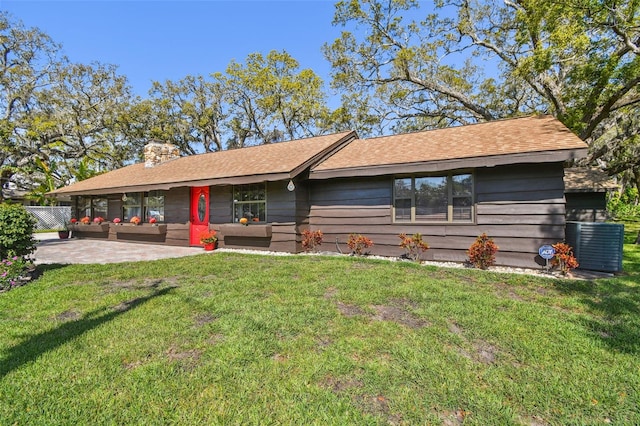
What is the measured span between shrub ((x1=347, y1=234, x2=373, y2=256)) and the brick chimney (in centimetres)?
1121

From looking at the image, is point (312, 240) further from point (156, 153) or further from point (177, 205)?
point (156, 153)

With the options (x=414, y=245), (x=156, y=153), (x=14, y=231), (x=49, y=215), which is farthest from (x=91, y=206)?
(x=414, y=245)

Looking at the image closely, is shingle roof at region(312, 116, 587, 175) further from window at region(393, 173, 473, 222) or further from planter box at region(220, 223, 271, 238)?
planter box at region(220, 223, 271, 238)

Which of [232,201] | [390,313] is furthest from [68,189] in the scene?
[390,313]

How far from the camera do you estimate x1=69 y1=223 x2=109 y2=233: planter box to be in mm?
12883

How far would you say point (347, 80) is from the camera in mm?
17766

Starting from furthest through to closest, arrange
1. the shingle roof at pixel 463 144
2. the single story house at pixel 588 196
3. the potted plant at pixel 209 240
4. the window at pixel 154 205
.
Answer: the window at pixel 154 205
the potted plant at pixel 209 240
the single story house at pixel 588 196
the shingle roof at pixel 463 144

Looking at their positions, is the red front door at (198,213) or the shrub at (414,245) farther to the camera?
the red front door at (198,213)

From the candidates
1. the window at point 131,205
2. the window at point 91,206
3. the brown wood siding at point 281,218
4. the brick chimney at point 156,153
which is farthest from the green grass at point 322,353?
the brick chimney at point 156,153

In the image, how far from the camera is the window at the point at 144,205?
39.1 ft

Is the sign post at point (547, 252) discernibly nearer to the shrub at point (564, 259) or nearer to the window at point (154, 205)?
the shrub at point (564, 259)

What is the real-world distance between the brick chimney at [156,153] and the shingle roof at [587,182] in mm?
16741

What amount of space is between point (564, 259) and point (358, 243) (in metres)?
4.44

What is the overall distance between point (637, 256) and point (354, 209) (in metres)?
7.86
